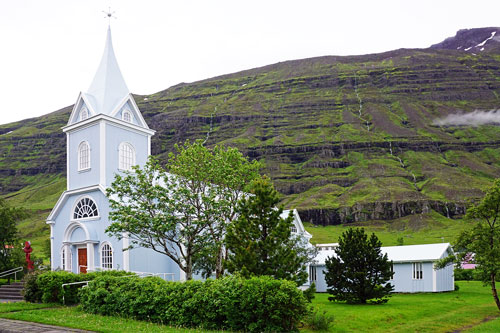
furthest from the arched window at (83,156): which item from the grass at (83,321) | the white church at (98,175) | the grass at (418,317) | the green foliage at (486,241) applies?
the green foliage at (486,241)

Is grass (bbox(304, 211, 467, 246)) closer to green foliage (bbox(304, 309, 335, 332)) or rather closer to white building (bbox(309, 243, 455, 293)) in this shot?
white building (bbox(309, 243, 455, 293))

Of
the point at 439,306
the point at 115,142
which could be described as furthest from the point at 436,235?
the point at 115,142

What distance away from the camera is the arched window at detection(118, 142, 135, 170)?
30325mm

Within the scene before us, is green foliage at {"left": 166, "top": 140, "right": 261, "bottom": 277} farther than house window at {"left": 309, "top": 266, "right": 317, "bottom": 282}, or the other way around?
house window at {"left": 309, "top": 266, "right": 317, "bottom": 282}

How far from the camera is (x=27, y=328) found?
13750mm

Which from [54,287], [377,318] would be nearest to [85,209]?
[54,287]

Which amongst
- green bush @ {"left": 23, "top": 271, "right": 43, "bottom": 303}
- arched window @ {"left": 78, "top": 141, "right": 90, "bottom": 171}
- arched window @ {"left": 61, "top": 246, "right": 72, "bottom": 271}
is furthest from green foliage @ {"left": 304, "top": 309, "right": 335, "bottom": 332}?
arched window @ {"left": 78, "top": 141, "right": 90, "bottom": 171}

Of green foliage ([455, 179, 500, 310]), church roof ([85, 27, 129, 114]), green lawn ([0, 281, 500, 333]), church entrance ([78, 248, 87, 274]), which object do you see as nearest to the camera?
green lawn ([0, 281, 500, 333])

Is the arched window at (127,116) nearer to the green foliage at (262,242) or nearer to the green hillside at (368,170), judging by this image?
the green foliage at (262,242)

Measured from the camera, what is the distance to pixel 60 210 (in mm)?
30703

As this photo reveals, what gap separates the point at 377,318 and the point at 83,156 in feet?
69.2

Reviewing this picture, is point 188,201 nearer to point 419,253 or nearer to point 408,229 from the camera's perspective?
point 419,253

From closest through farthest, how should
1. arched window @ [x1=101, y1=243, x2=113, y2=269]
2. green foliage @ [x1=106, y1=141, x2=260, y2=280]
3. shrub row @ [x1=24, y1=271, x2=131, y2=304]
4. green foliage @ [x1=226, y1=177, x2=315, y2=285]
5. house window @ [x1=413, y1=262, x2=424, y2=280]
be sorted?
1. green foliage @ [x1=226, y1=177, x2=315, y2=285]
2. shrub row @ [x1=24, y1=271, x2=131, y2=304]
3. green foliage @ [x1=106, y1=141, x2=260, y2=280]
4. arched window @ [x1=101, y1=243, x2=113, y2=269]
5. house window @ [x1=413, y1=262, x2=424, y2=280]

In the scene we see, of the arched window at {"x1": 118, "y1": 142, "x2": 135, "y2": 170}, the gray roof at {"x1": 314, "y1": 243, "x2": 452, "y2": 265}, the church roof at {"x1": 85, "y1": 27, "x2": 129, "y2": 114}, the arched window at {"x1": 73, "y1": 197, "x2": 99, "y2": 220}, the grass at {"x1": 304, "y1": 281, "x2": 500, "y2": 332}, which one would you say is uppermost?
the church roof at {"x1": 85, "y1": 27, "x2": 129, "y2": 114}
